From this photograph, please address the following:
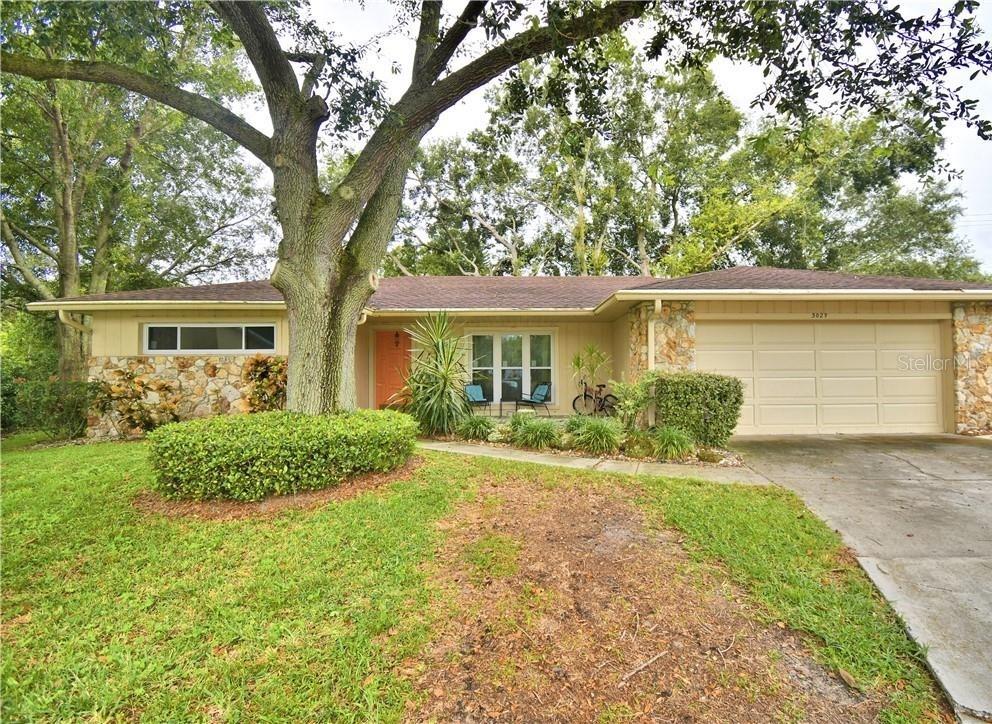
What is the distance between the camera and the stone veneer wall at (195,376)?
852 centimetres

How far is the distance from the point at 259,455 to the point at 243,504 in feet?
1.50

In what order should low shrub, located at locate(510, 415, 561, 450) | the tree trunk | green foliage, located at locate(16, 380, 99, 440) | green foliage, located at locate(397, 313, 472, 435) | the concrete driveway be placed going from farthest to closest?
the tree trunk < green foliage, located at locate(16, 380, 99, 440) < green foliage, located at locate(397, 313, 472, 435) < low shrub, located at locate(510, 415, 561, 450) < the concrete driveway

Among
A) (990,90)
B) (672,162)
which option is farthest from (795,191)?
(990,90)

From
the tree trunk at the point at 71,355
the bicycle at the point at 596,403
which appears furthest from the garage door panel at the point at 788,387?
the tree trunk at the point at 71,355

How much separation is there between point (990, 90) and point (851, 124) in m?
16.3

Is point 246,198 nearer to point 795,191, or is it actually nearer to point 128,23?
point 128,23

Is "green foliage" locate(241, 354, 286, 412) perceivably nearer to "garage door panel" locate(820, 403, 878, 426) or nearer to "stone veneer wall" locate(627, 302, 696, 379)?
"stone veneer wall" locate(627, 302, 696, 379)

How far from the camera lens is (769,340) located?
7828mm

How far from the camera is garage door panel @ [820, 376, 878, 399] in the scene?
25.8 feet

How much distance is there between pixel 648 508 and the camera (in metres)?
4.11

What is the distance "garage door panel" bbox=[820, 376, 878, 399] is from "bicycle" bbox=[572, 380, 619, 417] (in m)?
3.65

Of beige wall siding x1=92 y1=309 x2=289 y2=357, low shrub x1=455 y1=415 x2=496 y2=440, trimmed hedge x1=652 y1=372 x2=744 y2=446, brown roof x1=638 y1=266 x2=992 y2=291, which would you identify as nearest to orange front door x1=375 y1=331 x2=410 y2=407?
beige wall siding x1=92 y1=309 x2=289 y2=357

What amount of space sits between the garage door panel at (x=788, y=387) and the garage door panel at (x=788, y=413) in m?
0.18

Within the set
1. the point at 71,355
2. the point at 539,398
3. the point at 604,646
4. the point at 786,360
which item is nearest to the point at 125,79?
the point at 604,646
